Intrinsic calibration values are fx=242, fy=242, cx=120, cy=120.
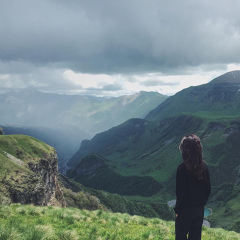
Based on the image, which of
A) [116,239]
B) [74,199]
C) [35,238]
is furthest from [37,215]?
[74,199]

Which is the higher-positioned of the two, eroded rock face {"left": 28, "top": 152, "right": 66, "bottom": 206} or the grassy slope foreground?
the grassy slope foreground

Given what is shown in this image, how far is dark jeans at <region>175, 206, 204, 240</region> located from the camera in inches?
357

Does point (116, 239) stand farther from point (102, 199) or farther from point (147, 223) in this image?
point (102, 199)

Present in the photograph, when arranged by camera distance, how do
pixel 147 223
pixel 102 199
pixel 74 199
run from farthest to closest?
1. pixel 102 199
2. pixel 74 199
3. pixel 147 223

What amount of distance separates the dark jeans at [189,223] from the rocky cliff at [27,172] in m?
44.0

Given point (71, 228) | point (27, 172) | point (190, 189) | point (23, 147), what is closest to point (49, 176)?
point (23, 147)

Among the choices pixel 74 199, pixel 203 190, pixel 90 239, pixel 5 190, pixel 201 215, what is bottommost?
pixel 74 199

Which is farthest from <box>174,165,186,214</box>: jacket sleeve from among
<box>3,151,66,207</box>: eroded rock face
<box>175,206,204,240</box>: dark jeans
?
<box>3,151,66,207</box>: eroded rock face

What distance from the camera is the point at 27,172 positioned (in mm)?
75500

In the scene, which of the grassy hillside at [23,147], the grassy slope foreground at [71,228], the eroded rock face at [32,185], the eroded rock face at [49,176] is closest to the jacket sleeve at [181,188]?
the grassy slope foreground at [71,228]

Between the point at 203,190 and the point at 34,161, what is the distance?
9001cm

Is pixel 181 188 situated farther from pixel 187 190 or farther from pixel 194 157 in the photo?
pixel 194 157

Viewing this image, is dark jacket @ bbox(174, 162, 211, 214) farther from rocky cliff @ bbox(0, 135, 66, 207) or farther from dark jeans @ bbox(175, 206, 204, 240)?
rocky cliff @ bbox(0, 135, 66, 207)

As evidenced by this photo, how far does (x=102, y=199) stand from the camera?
194 meters
